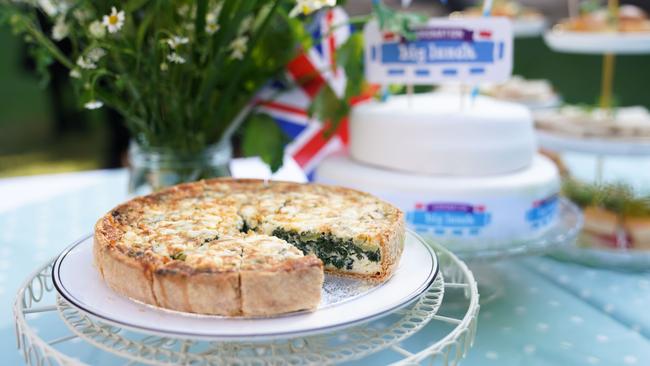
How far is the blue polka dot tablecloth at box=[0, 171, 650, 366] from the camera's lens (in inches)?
44.8

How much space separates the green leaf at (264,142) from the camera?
5.30ft

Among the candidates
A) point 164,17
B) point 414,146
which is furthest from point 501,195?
point 164,17

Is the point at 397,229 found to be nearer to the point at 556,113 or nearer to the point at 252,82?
the point at 252,82

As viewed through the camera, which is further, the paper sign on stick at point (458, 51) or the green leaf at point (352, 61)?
the green leaf at point (352, 61)

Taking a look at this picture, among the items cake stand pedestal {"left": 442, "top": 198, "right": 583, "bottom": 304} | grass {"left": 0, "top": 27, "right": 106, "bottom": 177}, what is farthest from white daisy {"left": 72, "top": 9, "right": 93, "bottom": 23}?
grass {"left": 0, "top": 27, "right": 106, "bottom": 177}

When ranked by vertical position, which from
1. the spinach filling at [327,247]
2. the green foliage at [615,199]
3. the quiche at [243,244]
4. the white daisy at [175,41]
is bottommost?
the green foliage at [615,199]

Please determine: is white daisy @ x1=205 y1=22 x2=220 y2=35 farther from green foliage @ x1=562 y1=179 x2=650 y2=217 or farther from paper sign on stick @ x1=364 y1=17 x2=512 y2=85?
green foliage @ x1=562 y1=179 x2=650 y2=217

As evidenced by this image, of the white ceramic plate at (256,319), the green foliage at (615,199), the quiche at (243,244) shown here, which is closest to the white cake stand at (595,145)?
the green foliage at (615,199)

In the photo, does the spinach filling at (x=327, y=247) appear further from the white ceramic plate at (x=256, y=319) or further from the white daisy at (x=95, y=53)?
the white daisy at (x=95, y=53)

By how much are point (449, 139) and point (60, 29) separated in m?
0.89

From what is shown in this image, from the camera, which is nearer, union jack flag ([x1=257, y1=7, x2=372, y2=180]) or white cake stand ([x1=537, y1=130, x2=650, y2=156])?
union jack flag ([x1=257, y1=7, x2=372, y2=180])

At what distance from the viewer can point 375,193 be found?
56.6 inches

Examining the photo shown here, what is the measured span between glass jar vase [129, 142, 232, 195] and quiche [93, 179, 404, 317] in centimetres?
18

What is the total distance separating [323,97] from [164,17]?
45cm
